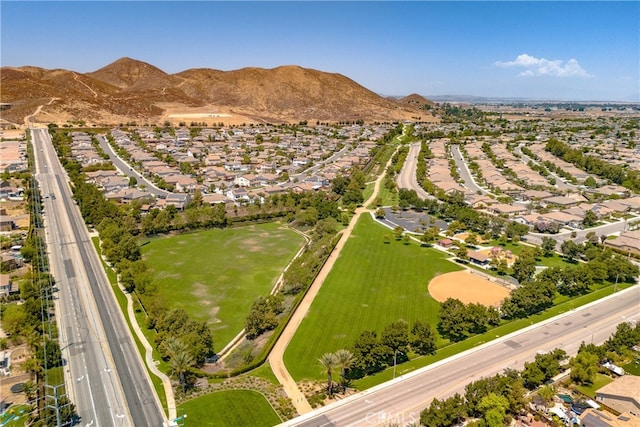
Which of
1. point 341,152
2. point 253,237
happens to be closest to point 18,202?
point 253,237

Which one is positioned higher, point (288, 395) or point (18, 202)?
point (18, 202)

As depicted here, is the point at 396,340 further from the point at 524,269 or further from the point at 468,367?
the point at 524,269

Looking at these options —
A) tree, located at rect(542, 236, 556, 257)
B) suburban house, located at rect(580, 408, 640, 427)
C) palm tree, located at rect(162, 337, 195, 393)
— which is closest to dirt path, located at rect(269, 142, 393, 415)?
palm tree, located at rect(162, 337, 195, 393)

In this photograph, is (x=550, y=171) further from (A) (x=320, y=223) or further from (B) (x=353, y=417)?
(B) (x=353, y=417)

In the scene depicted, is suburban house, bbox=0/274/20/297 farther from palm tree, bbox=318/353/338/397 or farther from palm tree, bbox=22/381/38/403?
palm tree, bbox=318/353/338/397

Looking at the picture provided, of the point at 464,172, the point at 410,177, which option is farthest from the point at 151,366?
the point at 464,172

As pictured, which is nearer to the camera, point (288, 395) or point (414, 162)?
point (288, 395)

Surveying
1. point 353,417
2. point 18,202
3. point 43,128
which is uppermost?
point 43,128

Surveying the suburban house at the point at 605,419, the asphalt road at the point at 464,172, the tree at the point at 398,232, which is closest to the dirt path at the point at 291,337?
the tree at the point at 398,232
